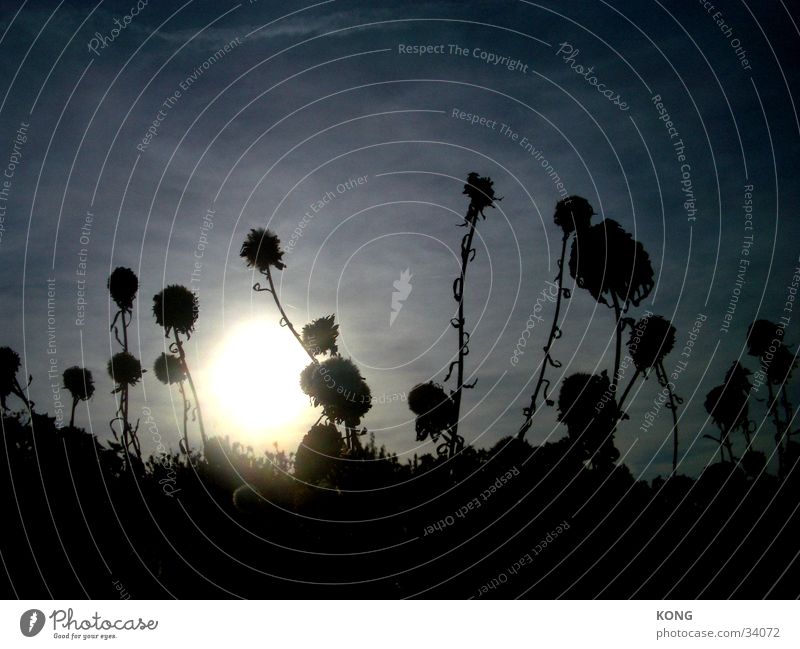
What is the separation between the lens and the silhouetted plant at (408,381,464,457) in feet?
24.3

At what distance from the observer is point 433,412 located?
24.6ft

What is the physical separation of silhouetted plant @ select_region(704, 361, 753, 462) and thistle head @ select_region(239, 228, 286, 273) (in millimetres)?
5117

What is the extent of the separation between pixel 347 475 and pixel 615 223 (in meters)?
3.98

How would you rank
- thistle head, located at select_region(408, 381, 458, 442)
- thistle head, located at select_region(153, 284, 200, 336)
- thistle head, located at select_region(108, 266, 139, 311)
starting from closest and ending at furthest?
thistle head, located at select_region(408, 381, 458, 442)
thistle head, located at select_region(108, 266, 139, 311)
thistle head, located at select_region(153, 284, 200, 336)

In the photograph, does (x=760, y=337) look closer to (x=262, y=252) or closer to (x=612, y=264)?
(x=612, y=264)

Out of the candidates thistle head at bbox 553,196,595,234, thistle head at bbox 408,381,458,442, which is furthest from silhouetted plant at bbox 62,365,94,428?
thistle head at bbox 553,196,595,234

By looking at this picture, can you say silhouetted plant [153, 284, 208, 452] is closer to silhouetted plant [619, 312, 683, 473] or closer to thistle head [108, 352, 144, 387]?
thistle head [108, 352, 144, 387]

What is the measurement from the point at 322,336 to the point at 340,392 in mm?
685

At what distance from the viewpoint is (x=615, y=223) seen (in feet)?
26.9

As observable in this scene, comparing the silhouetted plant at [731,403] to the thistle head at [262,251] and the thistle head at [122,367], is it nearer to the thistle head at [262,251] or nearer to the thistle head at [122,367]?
the thistle head at [262,251]

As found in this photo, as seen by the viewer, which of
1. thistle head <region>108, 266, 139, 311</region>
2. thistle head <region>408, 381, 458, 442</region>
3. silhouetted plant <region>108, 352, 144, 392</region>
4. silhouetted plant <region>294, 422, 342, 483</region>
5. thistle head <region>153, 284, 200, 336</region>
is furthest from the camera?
thistle head <region>153, 284, 200, 336</region>
